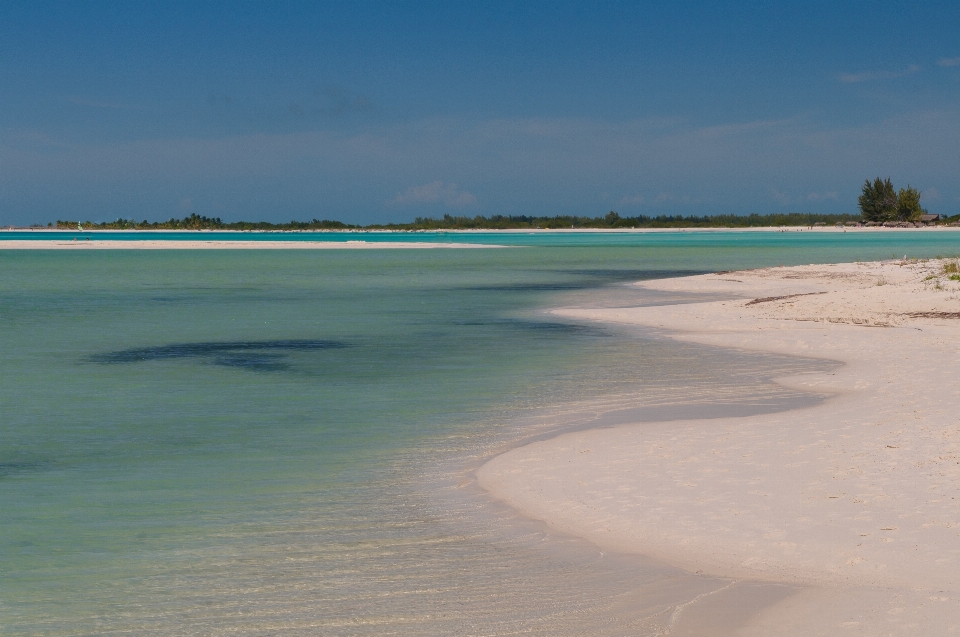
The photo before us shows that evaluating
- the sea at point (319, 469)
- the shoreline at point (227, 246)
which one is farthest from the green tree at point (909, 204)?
the sea at point (319, 469)

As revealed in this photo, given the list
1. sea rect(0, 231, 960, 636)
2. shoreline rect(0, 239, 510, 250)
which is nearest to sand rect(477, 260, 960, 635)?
sea rect(0, 231, 960, 636)

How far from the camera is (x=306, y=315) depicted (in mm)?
33562

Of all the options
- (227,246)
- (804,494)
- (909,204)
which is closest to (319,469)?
(804,494)

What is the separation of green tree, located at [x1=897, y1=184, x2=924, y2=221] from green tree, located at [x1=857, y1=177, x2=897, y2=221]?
1153 mm

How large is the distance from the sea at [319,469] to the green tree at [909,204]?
585 feet

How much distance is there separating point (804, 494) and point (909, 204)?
19733cm

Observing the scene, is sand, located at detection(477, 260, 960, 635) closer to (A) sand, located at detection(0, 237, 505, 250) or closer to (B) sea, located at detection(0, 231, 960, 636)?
(B) sea, located at detection(0, 231, 960, 636)

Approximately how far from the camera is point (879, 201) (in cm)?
19300

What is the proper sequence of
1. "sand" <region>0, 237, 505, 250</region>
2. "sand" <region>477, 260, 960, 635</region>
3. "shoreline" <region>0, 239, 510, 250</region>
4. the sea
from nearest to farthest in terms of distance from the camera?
"sand" <region>477, 260, 960, 635</region> < the sea < "shoreline" <region>0, 239, 510, 250</region> < "sand" <region>0, 237, 505, 250</region>

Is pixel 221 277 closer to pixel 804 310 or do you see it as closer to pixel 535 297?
pixel 535 297

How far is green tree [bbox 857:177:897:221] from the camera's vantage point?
7485 inches

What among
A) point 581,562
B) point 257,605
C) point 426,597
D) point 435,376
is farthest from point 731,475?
point 435,376

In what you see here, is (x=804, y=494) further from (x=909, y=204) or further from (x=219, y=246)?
(x=909, y=204)

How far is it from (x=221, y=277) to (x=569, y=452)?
164ft
